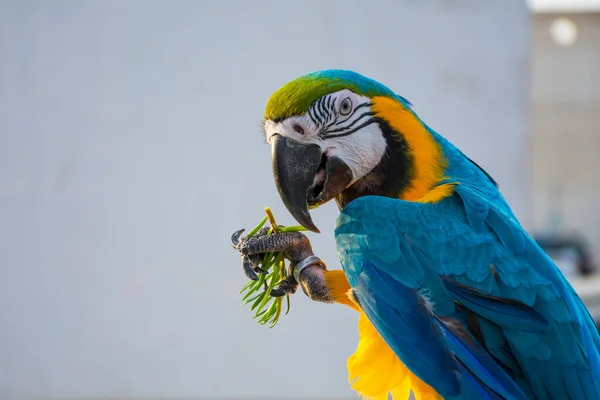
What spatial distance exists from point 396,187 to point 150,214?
8.19 ft

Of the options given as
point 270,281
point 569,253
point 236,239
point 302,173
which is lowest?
point 270,281

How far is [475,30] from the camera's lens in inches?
164

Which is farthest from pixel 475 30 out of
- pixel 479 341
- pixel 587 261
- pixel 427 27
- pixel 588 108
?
pixel 588 108

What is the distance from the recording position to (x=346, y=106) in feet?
5.79

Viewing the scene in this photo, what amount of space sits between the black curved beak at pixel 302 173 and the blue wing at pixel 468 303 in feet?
0.35

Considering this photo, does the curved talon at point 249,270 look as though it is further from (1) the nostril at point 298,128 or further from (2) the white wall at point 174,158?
(2) the white wall at point 174,158

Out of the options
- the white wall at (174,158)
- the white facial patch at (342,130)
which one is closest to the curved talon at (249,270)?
the white facial patch at (342,130)

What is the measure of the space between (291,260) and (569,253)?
1182 centimetres

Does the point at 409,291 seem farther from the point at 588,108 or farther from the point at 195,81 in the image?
the point at 588,108

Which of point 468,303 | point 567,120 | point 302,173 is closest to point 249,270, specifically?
point 302,173

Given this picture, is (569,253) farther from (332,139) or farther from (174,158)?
(332,139)

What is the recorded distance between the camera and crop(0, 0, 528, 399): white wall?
3.98 m

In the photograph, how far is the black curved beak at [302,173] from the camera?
5.64 feet

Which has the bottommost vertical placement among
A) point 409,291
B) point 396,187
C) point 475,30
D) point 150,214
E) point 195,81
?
point 409,291
